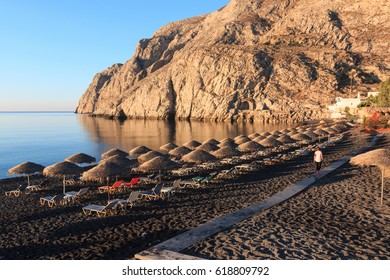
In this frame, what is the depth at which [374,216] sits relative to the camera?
10633 millimetres

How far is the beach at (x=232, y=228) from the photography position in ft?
27.2

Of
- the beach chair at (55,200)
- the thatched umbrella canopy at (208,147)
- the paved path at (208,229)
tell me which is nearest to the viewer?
the paved path at (208,229)

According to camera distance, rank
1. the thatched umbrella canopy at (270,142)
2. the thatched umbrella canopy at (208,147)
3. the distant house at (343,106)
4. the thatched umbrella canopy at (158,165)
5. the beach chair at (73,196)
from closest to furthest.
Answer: the beach chair at (73,196)
the thatched umbrella canopy at (158,165)
the thatched umbrella canopy at (208,147)
the thatched umbrella canopy at (270,142)
the distant house at (343,106)

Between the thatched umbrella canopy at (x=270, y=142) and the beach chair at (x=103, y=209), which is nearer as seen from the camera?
the beach chair at (x=103, y=209)

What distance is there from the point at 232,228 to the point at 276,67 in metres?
103

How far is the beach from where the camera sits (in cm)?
830

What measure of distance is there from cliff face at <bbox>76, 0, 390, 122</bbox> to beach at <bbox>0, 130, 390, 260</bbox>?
79608 millimetres

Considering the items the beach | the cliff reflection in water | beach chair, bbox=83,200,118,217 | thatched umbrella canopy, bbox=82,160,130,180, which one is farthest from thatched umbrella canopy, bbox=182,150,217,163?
the cliff reflection in water

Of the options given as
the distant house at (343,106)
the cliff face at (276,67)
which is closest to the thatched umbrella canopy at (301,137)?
the distant house at (343,106)

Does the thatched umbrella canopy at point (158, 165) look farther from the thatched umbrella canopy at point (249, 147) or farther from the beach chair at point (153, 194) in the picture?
the thatched umbrella canopy at point (249, 147)

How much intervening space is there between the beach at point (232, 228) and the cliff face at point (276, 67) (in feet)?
261
